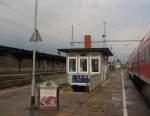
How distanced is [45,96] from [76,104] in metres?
1.86

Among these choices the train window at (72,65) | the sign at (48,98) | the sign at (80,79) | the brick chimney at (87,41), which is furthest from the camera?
the brick chimney at (87,41)

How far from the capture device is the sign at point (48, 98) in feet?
38.8

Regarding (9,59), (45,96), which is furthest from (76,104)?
(9,59)

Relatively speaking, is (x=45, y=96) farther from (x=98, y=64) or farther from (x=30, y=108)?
(x=98, y=64)

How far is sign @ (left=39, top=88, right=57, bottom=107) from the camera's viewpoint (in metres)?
11.8

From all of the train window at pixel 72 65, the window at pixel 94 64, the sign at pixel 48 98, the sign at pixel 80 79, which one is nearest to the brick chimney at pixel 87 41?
the train window at pixel 72 65

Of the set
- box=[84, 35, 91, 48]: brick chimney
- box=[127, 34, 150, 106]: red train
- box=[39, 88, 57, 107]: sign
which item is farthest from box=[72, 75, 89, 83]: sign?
box=[84, 35, 91, 48]: brick chimney

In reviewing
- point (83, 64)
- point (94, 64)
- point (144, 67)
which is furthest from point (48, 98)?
point (94, 64)

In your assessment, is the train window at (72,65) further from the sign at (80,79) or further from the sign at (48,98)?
the sign at (48,98)

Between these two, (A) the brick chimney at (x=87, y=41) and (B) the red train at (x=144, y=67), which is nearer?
(B) the red train at (x=144, y=67)

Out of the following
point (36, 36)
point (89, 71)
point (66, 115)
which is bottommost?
point (66, 115)

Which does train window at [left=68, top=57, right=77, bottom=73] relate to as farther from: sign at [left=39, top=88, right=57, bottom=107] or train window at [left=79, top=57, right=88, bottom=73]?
sign at [left=39, top=88, right=57, bottom=107]

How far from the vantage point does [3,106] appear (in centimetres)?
1254

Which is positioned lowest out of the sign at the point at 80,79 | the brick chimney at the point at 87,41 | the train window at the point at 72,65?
the sign at the point at 80,79
